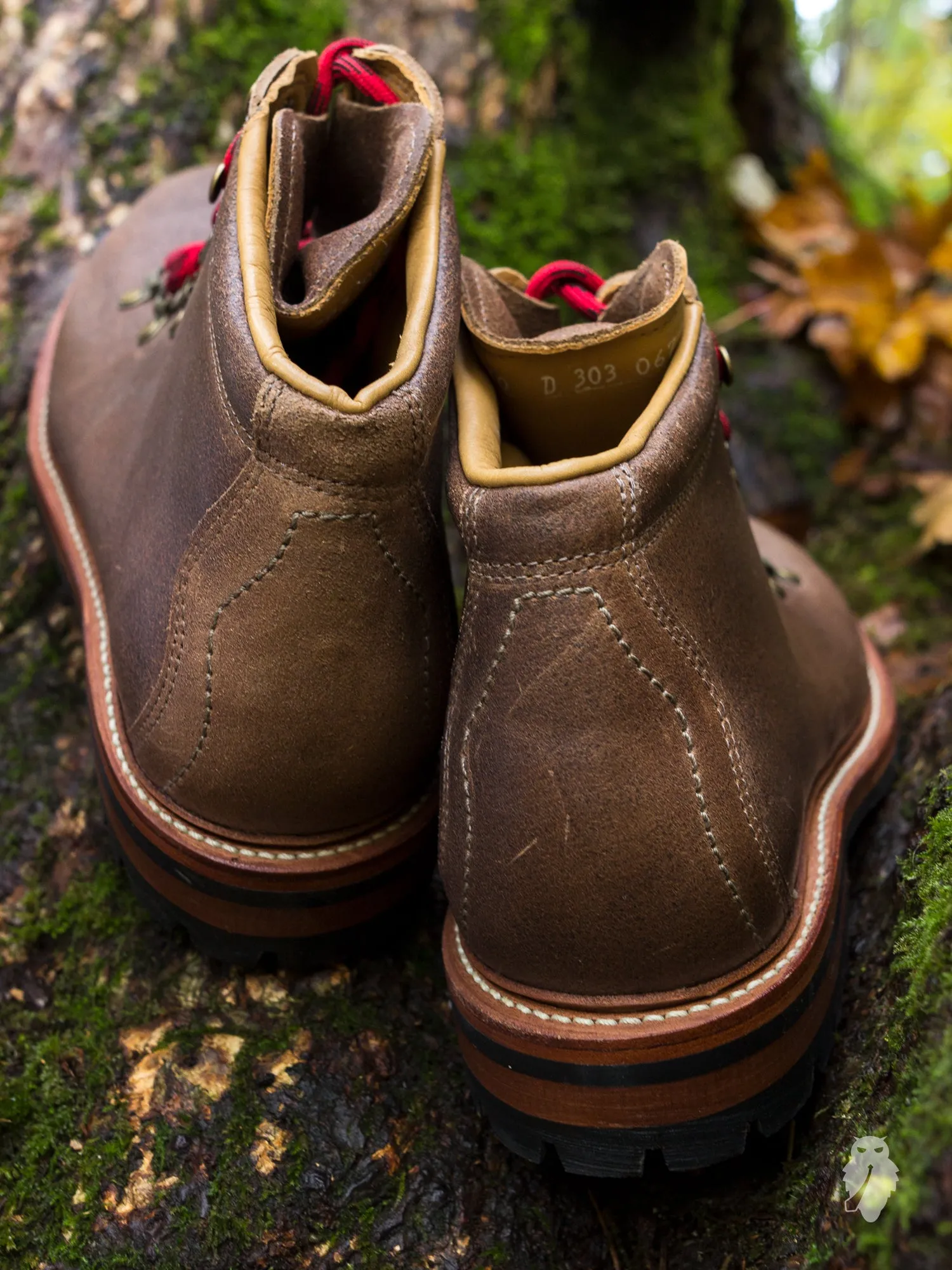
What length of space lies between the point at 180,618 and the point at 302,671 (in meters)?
0.16

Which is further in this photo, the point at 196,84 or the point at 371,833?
the point at 196,84

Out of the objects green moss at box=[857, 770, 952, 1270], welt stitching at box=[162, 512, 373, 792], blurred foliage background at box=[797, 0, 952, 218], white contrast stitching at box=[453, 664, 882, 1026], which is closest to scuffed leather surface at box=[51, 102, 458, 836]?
welt stitching at box=[162, 512, 373, 792]

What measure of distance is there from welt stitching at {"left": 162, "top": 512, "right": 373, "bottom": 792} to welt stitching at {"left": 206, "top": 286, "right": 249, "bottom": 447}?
0.10 metres

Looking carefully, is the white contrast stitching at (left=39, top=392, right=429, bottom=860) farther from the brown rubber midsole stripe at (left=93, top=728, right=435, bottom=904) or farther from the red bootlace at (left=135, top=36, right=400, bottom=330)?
the red bootlace at (left=135, top=36, right=400, bottom=330)

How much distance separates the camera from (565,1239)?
1.10 m

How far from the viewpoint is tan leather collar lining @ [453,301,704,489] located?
0.94 metres

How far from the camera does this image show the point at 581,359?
110cm

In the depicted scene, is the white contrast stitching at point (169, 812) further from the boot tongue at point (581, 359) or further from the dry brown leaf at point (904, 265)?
the dry brown leaf at point (904, 265)

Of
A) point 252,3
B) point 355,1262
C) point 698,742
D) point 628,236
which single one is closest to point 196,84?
point 252,3

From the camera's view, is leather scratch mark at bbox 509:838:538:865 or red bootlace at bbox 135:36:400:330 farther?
Result: red bootlace at bbox 135:36:400:330

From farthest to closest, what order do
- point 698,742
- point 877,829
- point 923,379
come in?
point 923,379, point 877,829, point 698,742

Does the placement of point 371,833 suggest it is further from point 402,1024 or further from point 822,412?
point 822,412

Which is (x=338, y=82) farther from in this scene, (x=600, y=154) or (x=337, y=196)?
(x=600, y=154)

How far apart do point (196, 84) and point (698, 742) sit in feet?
6.02
